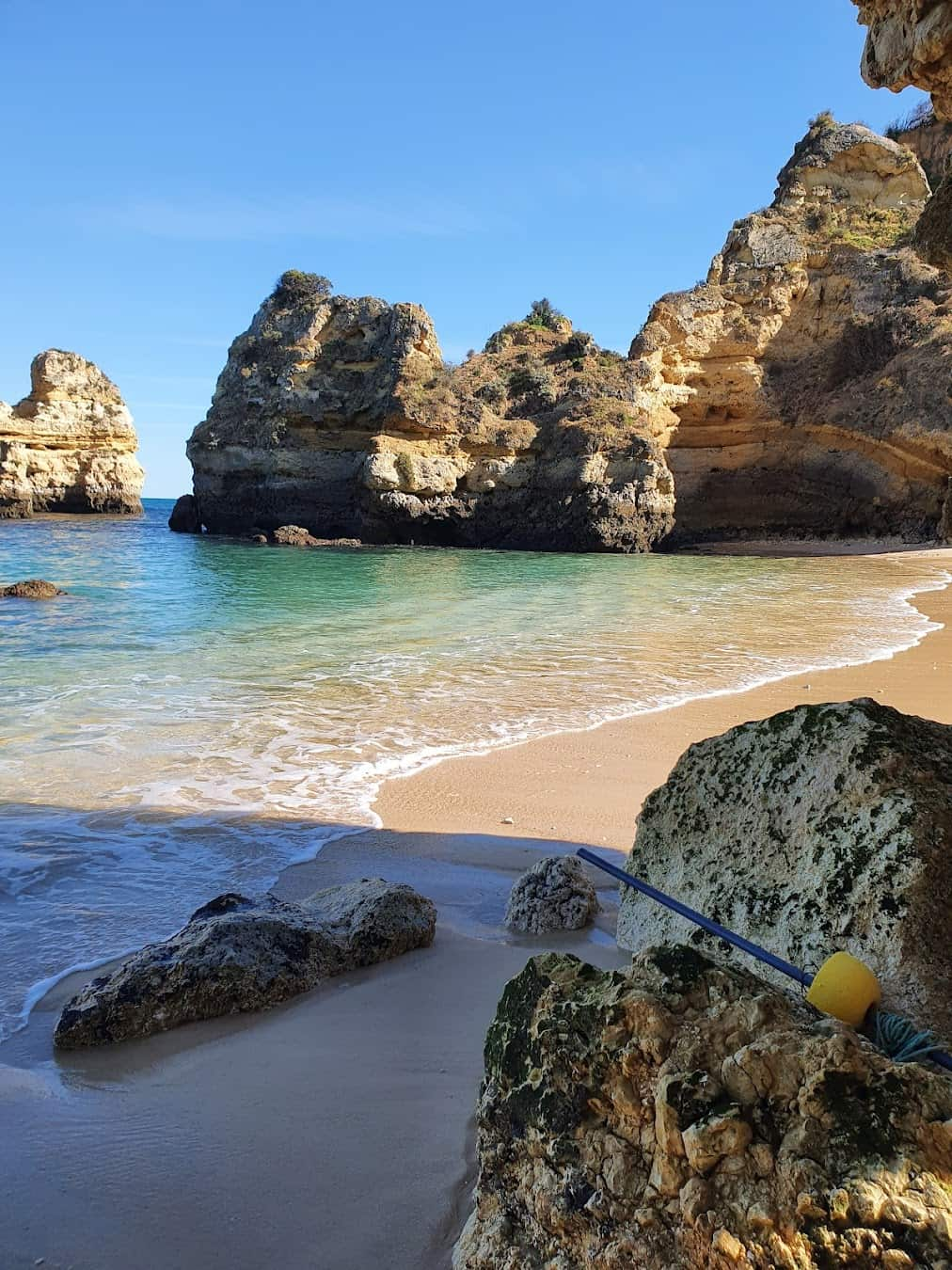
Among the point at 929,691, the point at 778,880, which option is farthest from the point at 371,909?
the point at 929,691

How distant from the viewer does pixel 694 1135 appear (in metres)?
1.35

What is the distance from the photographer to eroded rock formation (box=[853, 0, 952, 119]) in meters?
3.89

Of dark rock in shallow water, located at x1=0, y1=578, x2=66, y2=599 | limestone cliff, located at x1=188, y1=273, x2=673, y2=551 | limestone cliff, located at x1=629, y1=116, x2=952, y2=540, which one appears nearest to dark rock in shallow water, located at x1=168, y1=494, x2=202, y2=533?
limestone cliff, located at x1=188, y1=273, x2=673, y2=551

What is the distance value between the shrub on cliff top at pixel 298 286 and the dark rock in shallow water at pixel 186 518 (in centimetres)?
1074

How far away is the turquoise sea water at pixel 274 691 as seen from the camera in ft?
14.2

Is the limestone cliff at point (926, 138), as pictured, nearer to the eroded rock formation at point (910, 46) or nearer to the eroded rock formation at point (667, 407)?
the eroded rock formation at point (667, 407)

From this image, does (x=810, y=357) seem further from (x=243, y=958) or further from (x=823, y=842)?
(x=243, y=958)

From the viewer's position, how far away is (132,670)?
973 cm

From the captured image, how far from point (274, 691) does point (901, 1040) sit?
743 centimetres

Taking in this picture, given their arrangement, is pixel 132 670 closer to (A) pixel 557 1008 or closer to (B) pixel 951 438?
(A) pixel 557 1008

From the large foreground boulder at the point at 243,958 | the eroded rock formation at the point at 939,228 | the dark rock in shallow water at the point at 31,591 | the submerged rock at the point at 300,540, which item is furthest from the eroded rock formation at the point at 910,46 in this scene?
the submerged rock at the point at 300,540

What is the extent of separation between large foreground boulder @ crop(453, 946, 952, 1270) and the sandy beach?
41cm

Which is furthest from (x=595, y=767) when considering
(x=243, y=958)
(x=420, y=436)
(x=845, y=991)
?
(x=420, y=436)

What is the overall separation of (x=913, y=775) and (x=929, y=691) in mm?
6828
